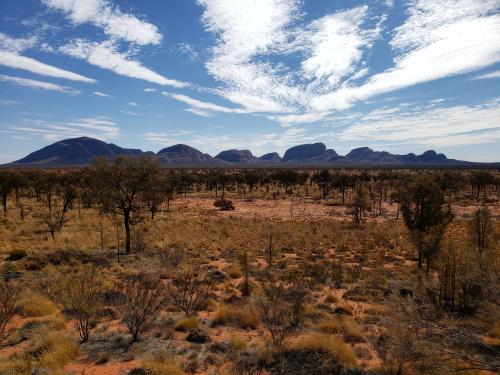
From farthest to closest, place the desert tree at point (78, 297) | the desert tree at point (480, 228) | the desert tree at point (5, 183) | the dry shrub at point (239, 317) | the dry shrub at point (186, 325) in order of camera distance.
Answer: the desert tree at point (5, 183), the desert tree at point (480, 228), the dry shrub at point (239, 317), the dry shrub at point (186, 325), the desert tree at point (78, 297)

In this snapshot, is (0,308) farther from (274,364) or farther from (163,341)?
(274,364)

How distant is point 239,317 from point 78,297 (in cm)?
596

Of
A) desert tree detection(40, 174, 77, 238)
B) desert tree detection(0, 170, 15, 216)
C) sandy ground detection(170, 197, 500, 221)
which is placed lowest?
sandy ground detection(170, 197, 500, 221)

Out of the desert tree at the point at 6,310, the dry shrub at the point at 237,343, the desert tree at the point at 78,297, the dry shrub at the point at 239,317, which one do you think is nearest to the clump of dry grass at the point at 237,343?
the dry shrub at the point at 237,343

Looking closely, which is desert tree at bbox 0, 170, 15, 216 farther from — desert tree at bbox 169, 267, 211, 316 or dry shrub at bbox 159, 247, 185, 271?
desert tree at bbox 169, 267, 211, 316

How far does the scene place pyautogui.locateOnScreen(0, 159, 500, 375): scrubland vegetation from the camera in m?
8.79

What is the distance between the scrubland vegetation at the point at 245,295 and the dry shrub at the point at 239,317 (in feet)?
0.13

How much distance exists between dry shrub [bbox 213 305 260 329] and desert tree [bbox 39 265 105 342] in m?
4.34

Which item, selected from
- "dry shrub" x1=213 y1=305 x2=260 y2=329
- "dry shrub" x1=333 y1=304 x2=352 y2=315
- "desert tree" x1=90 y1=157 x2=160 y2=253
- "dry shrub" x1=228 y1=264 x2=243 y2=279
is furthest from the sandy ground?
"dry shrub" x1=213 y1=305 x2=260 y2=329

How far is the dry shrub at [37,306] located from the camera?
12172 mm

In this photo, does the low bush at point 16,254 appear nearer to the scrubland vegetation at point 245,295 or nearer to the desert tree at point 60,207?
the scrubland vegetation at point 245,295

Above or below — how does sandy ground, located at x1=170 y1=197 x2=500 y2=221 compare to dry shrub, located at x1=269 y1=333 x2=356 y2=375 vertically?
below

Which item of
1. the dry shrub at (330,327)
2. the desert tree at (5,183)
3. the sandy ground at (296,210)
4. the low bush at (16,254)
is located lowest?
the sandy ground at (296,210)

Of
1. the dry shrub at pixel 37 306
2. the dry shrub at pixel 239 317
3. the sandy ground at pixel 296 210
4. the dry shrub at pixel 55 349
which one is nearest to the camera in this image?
the dry shrub at pixel 55 349
